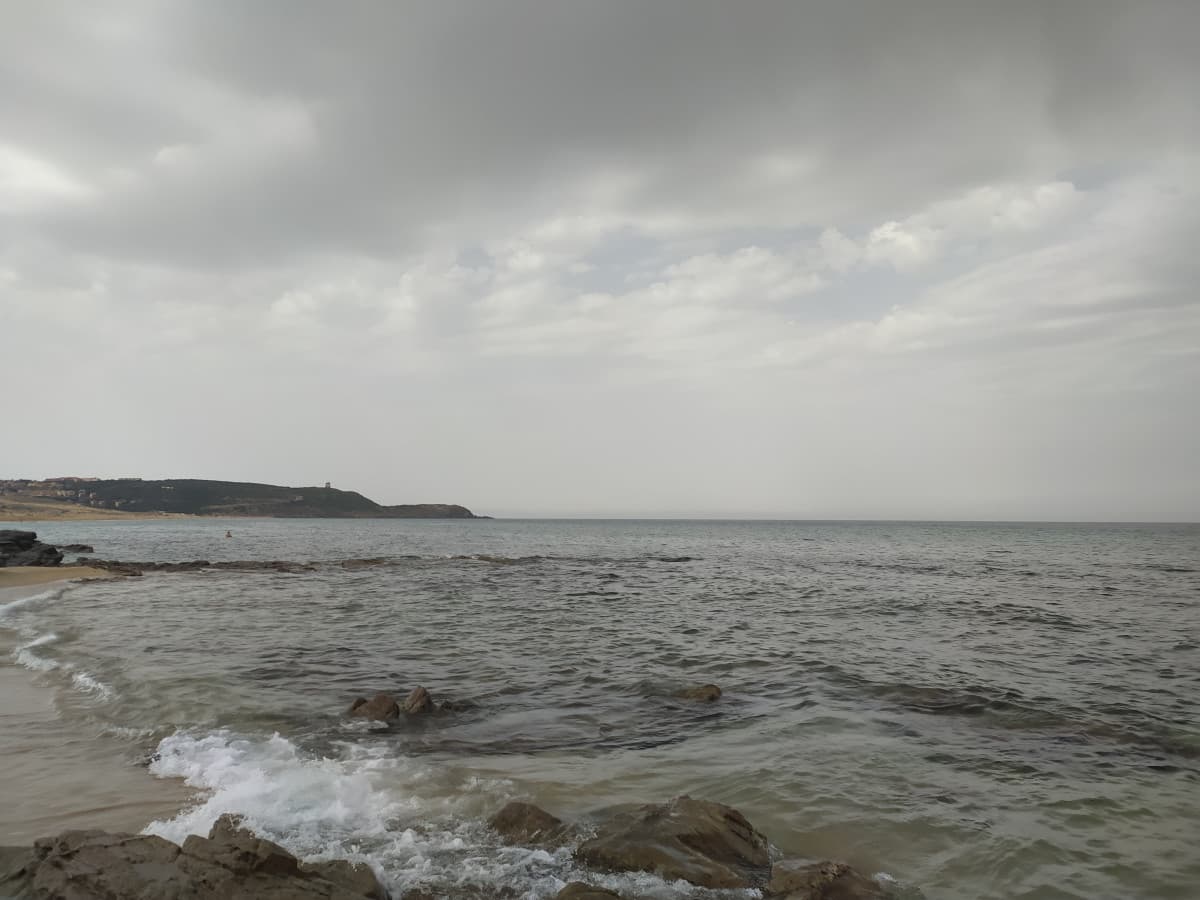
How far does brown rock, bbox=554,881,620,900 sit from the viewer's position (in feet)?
17.0

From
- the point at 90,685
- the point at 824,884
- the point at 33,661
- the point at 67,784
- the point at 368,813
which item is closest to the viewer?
the point at 824,884

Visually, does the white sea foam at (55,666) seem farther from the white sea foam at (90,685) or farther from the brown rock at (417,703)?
the brown rock at (417,703)

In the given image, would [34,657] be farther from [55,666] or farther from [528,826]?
[528,826]

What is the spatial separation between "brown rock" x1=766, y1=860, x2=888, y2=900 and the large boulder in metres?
0.25

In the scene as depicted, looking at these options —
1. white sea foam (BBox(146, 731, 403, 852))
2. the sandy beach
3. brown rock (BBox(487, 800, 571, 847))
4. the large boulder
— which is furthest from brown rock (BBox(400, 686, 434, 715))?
the sandy beach

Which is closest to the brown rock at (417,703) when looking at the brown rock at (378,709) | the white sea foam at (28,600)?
the brown rock at (378,709)

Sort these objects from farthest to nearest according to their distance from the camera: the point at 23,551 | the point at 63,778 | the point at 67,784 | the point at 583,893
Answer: the point at 23,551 < the point at 63,778 < the point at 67,784 < the point at 583,893

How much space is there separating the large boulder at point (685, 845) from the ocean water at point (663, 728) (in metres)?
0.28

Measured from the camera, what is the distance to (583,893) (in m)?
5.21

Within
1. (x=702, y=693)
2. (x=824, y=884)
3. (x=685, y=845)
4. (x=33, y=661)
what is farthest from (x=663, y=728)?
(x=33, y=661)

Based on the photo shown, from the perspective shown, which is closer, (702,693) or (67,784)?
(67,784)

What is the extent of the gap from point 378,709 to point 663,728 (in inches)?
186

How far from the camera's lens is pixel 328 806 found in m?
7.27

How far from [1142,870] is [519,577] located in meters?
33.9
